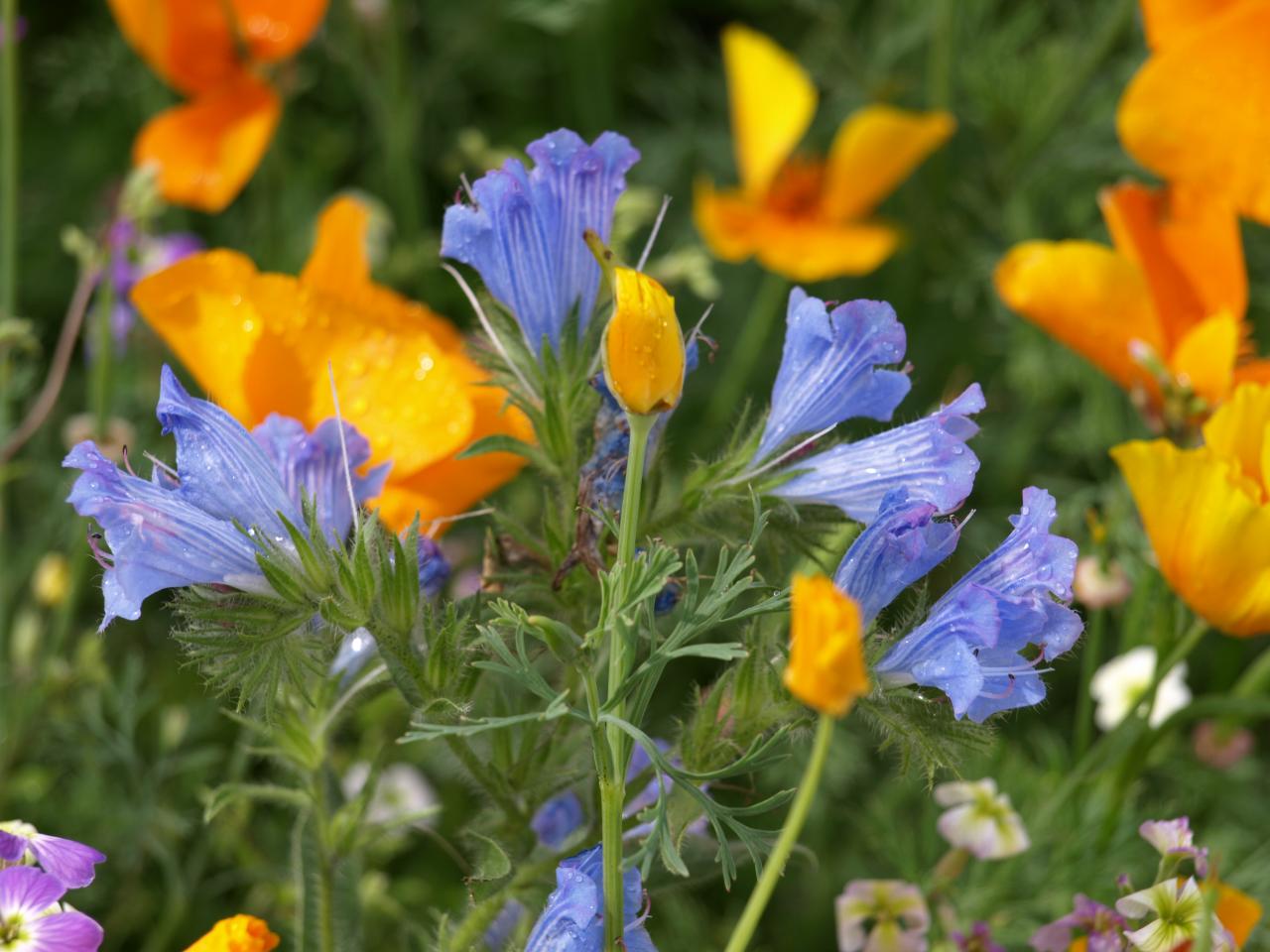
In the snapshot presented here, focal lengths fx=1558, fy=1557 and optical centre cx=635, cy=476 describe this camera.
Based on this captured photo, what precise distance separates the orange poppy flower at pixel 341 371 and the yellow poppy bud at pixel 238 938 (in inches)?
10.3

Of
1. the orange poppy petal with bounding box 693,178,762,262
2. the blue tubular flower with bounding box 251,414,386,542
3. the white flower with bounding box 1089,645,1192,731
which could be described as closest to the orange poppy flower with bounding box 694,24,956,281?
the orange poppy petal with bounding box 693,178,762,262

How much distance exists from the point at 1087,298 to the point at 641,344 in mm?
504

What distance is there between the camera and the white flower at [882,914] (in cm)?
79

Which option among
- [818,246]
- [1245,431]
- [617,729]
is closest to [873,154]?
[818,246]

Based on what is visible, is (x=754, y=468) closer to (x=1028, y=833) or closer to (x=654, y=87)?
(x=1028, y=833)

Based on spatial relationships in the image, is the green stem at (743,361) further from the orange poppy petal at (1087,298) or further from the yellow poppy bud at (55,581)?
the yellow poppy bud at (55,581)

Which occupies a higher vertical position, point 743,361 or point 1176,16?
point 1176,16

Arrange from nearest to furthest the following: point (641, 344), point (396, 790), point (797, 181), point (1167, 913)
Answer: point (641, 344)
point (1167, 913)
point (396, 790)
point (797, 181)

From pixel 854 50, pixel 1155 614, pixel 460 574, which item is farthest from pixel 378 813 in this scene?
pixel 854 50

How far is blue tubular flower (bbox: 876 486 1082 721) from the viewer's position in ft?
1.96

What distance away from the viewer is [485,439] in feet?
2.33

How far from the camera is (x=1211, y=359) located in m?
0.94

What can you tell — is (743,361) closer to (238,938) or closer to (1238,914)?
(1238,914)

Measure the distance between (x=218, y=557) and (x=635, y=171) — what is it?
3.61ft
